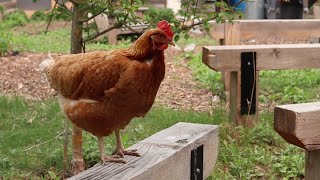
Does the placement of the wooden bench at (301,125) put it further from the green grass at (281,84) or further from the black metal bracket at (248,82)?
the green grass at (281,84)

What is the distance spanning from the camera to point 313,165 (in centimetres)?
195

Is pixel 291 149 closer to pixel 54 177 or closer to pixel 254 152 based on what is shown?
pixel 254 152

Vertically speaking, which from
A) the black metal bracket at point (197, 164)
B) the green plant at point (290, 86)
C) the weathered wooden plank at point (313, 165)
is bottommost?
the green plant at point (290, 86)

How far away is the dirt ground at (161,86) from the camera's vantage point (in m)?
7.59

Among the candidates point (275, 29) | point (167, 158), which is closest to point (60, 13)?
point (167, 158)

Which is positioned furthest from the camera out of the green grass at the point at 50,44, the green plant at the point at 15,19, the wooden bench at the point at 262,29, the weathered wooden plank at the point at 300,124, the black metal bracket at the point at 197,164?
the green plant at the point at 15,19

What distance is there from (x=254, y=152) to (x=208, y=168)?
9.07 ft

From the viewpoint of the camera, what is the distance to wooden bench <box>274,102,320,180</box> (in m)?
1.83

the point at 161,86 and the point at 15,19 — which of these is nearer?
the point at 161,86

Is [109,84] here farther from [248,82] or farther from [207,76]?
[207,76]

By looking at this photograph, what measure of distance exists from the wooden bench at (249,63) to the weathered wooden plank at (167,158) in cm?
280

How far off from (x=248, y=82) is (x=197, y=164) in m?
3.36

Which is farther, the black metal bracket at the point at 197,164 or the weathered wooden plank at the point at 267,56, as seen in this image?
the weathered wooden plank at the point at 267,56

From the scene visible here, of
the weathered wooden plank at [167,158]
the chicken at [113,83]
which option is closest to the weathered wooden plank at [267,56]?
the chicken at [113,83]
